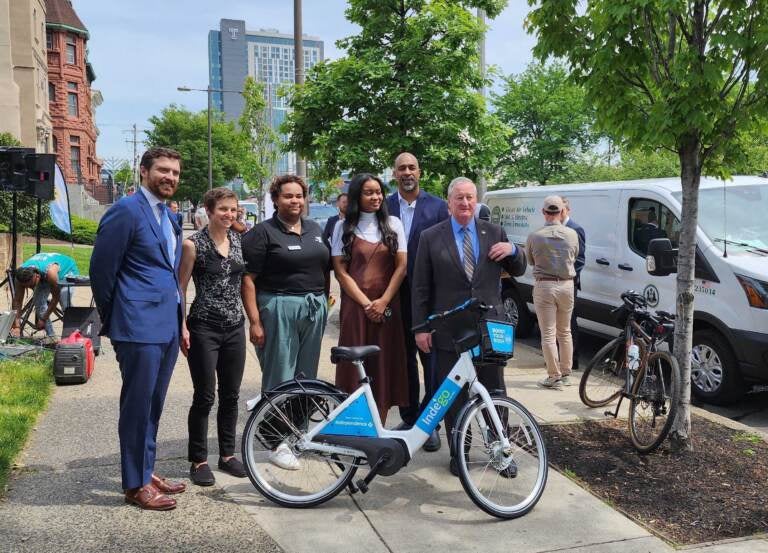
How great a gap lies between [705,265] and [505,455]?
13.0ft

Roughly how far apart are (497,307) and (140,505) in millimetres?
2418

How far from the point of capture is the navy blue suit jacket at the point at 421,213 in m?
5.34

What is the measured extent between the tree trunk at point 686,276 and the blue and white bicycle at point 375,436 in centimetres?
143

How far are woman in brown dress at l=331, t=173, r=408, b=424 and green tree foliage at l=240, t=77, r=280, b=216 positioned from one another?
32312 millimetres

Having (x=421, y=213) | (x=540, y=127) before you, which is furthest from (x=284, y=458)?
(x=540, y=127)

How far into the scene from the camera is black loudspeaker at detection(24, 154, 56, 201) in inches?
377

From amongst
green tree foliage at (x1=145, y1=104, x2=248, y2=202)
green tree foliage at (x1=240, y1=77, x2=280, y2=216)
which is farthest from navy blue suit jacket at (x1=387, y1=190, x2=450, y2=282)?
green tree foliage at (x1=145, y1=104, x2=248, y2=202)

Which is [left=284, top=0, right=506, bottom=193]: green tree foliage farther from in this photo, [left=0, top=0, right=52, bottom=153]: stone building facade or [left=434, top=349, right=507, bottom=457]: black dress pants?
[left=0, top=0, right=52, bottom=153]: stone building facade

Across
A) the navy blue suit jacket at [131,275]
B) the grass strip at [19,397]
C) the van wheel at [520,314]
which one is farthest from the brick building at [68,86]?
the navy blue suit jacket at [131,275]

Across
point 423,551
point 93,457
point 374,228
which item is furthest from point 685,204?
point 93,457

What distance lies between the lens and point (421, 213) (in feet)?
17.7

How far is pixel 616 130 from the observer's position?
16.4ft

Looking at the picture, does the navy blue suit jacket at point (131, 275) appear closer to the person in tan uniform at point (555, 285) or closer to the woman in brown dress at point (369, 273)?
the woman in brown dress at point (369, 273)

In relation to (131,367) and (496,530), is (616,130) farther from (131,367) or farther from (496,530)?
(131,367)
